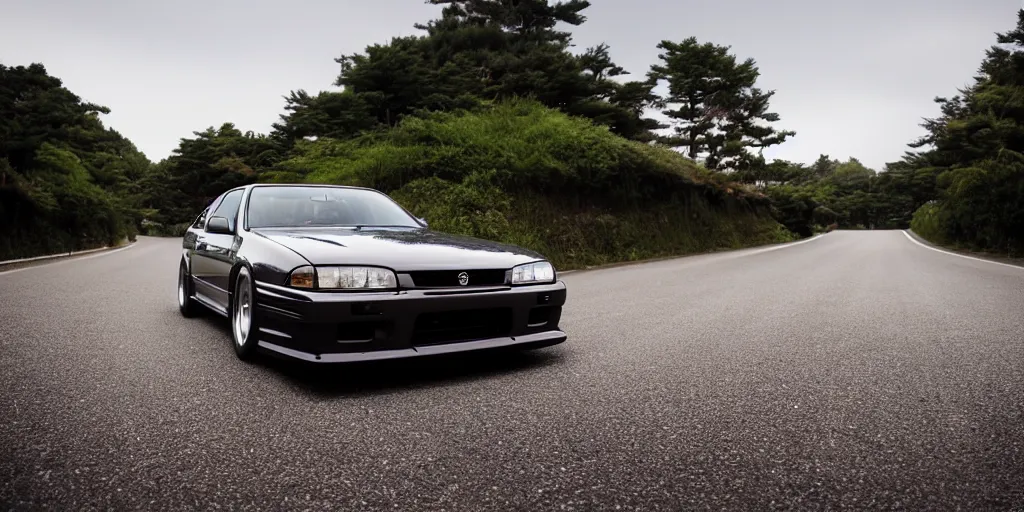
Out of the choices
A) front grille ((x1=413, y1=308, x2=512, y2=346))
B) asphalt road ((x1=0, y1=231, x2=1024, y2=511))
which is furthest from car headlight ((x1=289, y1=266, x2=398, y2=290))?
asphalt road ((x1=0, y1=231, x2=1024, y2=511))

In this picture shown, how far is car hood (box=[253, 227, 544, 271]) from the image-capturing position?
321cm

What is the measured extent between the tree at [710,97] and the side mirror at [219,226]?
27213 millimetres

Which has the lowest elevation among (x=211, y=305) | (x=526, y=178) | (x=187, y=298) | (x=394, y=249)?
(x=187, y=298)

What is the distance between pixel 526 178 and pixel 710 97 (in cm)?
2107

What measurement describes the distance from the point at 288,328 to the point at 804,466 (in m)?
2.62

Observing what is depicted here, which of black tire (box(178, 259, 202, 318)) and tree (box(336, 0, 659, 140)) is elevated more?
tree (box(336, 0, 659, 140))

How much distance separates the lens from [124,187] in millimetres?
45781

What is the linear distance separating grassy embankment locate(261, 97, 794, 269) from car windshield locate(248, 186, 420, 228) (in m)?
6.87

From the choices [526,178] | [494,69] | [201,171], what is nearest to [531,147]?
[526,178]

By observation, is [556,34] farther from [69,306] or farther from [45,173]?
[69,306]

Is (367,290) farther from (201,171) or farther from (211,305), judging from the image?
(201,171)

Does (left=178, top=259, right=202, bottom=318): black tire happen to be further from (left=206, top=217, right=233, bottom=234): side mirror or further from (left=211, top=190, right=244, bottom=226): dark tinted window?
(left=206, top=217, right=233, bottom=234): side mirror

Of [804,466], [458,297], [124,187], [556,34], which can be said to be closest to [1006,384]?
[804,466]

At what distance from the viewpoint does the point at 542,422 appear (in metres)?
2.61
